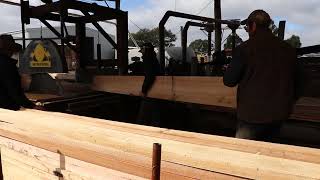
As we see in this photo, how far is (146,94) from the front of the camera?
4.95 m

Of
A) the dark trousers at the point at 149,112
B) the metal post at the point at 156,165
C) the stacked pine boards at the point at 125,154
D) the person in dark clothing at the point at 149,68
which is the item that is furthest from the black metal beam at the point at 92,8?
the metal post at the point at 156,165

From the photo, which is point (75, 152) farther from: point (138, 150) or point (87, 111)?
point (87, 111)

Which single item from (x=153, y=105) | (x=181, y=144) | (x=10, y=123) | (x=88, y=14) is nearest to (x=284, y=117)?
(x=181, y=144)

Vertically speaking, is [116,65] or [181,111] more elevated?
[116,65]

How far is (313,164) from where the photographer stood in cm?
149

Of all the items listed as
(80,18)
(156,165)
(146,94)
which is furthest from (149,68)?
(156,165)

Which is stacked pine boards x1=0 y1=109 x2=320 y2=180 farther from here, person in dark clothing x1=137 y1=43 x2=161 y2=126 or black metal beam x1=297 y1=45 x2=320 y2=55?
black metal beam x1=297 y1=45 x2=320 y2=55

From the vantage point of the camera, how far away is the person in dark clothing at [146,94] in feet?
16.1

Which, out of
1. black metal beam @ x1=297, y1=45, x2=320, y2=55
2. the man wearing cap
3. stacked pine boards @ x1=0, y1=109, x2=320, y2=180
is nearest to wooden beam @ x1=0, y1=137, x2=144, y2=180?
stacked pine boards @ x1=0, y1=109, x2=320, y2=180

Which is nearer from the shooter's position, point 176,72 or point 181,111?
point 181,111

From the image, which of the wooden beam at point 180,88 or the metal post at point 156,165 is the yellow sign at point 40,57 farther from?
the metal post at point 156,165

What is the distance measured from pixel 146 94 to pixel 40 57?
4.22 ft

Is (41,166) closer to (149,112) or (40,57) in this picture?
(40,57)

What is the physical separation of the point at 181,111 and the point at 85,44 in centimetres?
165
